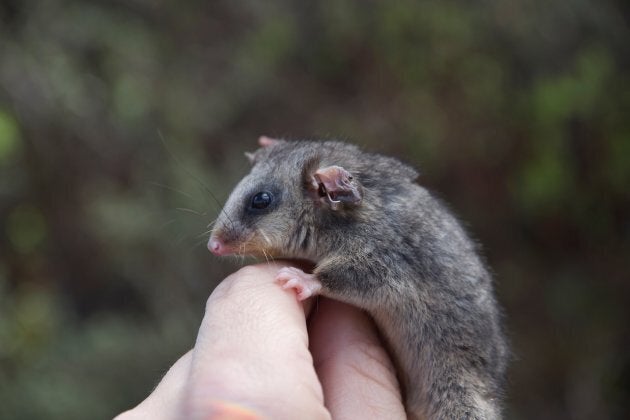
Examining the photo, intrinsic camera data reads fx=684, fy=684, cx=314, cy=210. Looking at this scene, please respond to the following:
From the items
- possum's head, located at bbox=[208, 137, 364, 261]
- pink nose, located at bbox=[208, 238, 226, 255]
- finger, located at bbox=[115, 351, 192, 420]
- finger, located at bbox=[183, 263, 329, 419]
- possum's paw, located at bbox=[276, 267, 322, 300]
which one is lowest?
finger, located at bbox=[115, 351, 192, 420]

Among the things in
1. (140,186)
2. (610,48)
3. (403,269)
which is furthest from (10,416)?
(610,48)

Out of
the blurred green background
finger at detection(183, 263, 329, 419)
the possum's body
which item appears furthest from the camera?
the blurred green background

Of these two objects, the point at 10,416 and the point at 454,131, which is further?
the point at 454,131

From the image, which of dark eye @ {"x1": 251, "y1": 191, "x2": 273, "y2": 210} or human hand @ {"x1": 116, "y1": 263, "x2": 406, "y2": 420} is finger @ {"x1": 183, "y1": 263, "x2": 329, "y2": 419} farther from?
dark eye @ {"x1": 251, "y1": 191, "x2": 273, "y2": 210}

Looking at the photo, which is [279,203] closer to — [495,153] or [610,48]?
[495,153]

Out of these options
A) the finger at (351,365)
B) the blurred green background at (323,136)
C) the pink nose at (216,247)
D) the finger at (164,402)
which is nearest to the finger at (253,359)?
the finger at (164,402)

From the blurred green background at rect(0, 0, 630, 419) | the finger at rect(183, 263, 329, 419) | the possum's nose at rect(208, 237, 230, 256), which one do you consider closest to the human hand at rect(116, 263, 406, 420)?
the finger at rect(183, 263, 329, 419)
